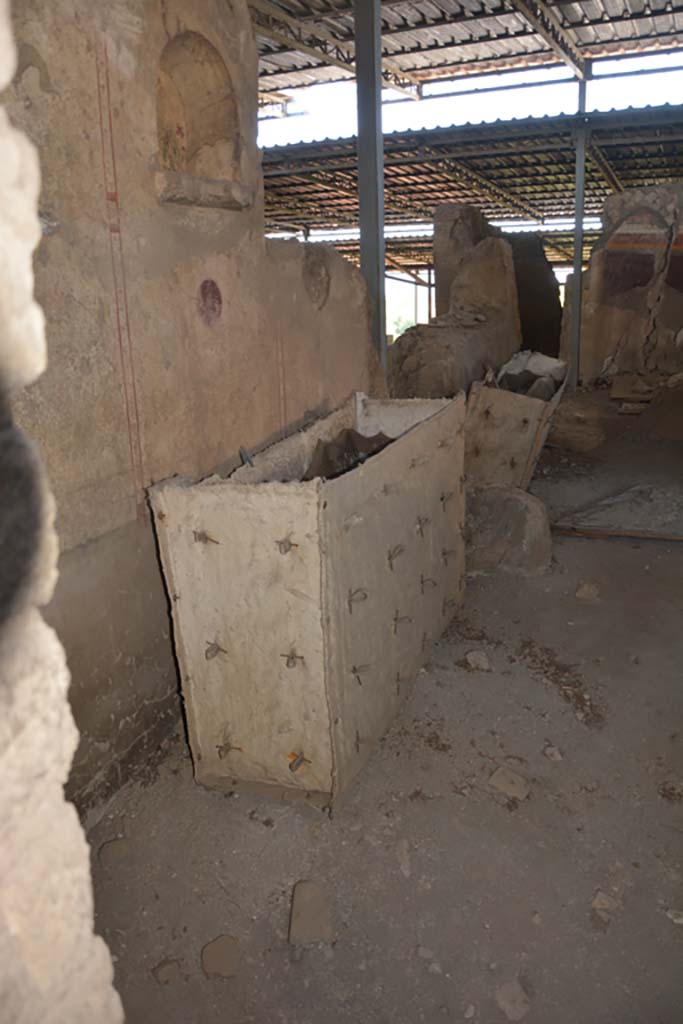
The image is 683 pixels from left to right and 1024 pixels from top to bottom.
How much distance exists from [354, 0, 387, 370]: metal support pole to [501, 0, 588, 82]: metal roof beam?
476cm

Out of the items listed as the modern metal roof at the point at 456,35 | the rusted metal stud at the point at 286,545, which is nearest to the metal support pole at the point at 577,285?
the modern metal roof at the point at 456,35

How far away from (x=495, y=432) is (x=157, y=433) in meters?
4.11

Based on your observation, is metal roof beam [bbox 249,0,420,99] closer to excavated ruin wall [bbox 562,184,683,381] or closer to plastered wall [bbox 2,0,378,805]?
excavated ruin wall [bbox 562,184,683,381]

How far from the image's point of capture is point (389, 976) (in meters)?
2.79

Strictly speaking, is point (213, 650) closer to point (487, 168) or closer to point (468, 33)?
point (468, 33)

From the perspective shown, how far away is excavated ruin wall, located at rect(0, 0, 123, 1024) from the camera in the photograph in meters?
1.14

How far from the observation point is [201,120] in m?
4.43

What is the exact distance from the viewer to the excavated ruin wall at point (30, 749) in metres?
1.14

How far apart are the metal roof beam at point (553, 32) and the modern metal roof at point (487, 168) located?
1.41m

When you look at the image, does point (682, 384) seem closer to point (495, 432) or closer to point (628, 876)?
point (495, 432)

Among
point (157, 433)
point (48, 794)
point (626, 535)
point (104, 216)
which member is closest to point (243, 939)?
point (48, 794)

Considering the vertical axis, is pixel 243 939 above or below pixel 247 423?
below

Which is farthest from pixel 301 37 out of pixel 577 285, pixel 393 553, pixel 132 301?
pixel 393 553

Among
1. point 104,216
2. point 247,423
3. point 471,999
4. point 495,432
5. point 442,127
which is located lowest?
point 471,999
